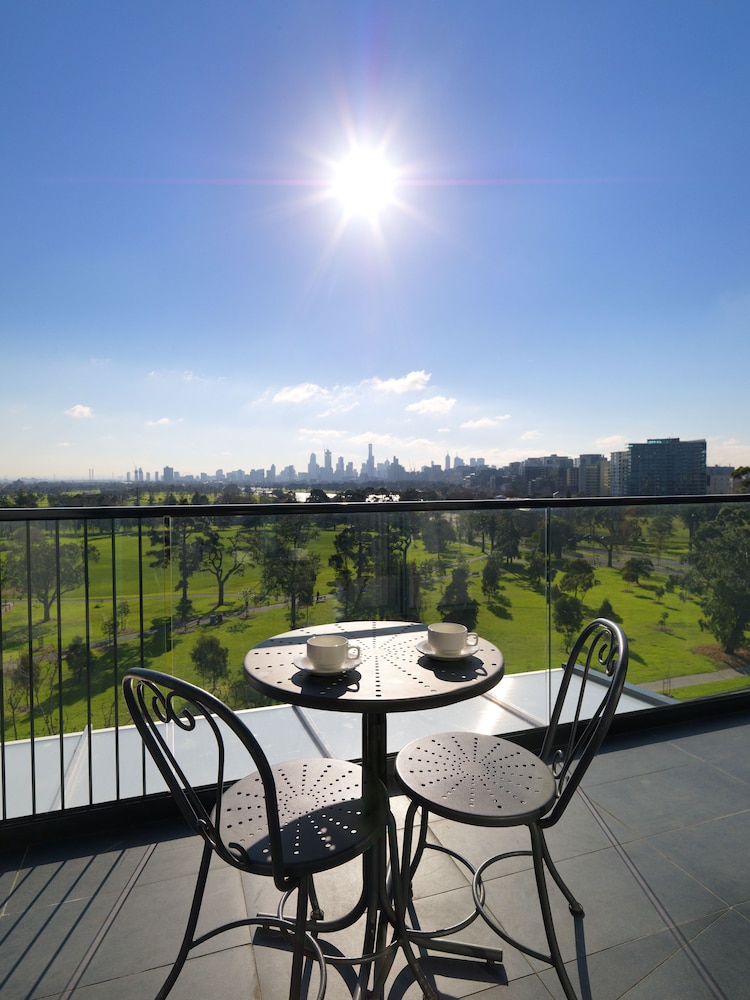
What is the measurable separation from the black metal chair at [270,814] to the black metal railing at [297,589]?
1.09 meters

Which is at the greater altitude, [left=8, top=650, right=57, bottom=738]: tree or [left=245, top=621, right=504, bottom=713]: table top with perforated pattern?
[left=245, top=621, right=504, bottom=713]: table top with perforated pattern

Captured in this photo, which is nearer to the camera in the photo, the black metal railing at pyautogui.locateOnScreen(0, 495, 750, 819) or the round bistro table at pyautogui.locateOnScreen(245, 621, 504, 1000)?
the round bistro table at pyautogui.locateOnScreen(245, 621, 504, 1000)

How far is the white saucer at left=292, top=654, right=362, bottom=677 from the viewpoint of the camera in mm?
1340

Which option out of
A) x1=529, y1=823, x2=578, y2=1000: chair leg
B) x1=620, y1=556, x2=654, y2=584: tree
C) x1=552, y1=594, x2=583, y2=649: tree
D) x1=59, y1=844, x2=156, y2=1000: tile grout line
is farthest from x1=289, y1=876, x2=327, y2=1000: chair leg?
x1=620, y1=556, x2=654, y2=584: tree

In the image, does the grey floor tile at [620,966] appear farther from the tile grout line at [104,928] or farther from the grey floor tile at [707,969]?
the tile grout line at [104,928]

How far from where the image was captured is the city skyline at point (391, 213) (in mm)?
4996

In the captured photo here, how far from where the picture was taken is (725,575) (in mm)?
3465

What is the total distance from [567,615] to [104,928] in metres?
2.43

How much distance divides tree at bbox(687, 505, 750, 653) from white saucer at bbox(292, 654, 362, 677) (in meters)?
2.93

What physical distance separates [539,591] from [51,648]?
2.39 metres

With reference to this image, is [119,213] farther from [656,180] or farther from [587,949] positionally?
[587,949]

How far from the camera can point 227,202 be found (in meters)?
8.16

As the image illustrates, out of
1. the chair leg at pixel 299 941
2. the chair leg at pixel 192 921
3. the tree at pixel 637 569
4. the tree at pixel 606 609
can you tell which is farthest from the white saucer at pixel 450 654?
the tree at pixel 637 569

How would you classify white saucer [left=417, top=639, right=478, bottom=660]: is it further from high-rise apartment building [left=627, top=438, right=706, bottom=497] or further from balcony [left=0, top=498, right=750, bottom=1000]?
high-rise apartment building [left=627, top=438, right=706, bottom=497]
